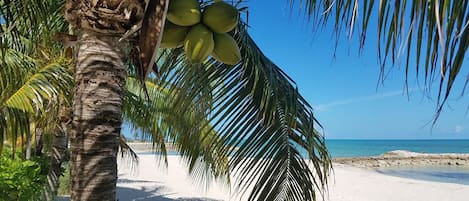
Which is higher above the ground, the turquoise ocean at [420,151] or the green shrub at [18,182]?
the green shrub at [18,182]

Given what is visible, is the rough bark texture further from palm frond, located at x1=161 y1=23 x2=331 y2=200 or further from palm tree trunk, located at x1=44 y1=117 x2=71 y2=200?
palm frond, located at x1=161 y1=23 x2=331 y2=200

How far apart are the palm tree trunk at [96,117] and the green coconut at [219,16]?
1.48 ft

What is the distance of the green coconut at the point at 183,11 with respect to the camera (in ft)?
4.47

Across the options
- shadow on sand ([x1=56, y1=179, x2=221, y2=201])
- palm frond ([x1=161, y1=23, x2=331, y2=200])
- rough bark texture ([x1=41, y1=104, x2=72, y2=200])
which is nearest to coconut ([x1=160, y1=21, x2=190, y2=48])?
palm frond ([x1=161, y1=23, x2=331, y2=200])

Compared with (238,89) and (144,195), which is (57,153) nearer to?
(238,89)

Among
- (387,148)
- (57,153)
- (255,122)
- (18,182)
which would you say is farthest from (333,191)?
(387,148)

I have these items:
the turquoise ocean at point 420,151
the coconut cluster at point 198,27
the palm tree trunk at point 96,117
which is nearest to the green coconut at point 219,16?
the coconut cluster at point 198,27

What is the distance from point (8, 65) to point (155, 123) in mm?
3553

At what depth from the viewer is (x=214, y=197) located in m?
Result: 11.3

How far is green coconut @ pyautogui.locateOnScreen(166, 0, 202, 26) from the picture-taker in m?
1.36

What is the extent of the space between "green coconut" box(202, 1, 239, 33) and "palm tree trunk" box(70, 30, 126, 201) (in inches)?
17.7

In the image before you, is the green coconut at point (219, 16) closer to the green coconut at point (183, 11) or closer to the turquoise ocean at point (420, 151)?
the green coconut at point (183, 11)

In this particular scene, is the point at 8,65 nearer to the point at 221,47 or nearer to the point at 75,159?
the point at 75,159

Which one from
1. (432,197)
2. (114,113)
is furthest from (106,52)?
(432,197)
